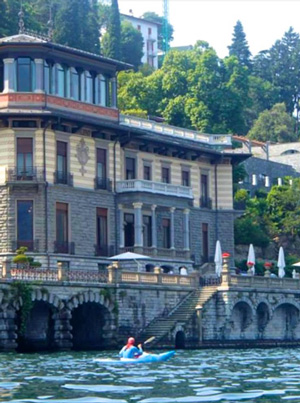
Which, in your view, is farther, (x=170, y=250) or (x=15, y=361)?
(x=170, y=250)

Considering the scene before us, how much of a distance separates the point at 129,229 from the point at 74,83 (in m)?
9.20

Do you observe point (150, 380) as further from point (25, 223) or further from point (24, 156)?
point (24, 156)

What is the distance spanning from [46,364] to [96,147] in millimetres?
28686

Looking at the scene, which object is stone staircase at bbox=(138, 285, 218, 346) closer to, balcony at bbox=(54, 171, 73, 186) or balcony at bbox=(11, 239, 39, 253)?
balcony at bbox=(11, 239, 39, 253)

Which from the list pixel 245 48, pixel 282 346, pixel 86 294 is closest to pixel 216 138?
pixel 282 346

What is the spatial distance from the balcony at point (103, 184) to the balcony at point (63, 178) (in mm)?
2604

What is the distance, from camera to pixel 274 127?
16012 cm

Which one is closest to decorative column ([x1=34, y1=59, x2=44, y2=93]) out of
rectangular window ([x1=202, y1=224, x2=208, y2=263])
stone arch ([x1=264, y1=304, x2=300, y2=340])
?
rectangular window ([x1=202, y1=224, x2=208, y2=263])

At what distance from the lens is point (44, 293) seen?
67.9 m

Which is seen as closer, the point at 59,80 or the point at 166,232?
the point at 59,80

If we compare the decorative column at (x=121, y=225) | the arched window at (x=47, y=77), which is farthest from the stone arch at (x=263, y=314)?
the arched window at (x=47, y=77)

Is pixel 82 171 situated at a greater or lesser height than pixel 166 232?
greater

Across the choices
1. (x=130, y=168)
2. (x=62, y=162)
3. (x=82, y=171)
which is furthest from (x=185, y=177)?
(x=62, y=162)

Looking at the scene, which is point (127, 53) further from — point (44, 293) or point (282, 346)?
point (44, 293)
